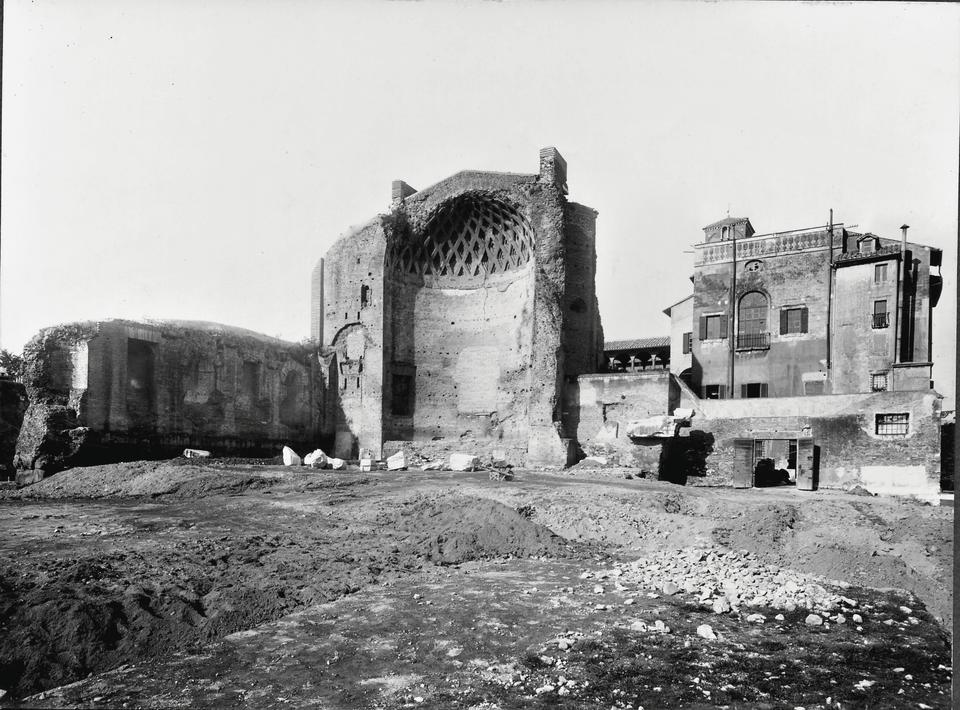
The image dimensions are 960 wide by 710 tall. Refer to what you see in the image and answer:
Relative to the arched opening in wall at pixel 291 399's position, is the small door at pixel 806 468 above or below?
below

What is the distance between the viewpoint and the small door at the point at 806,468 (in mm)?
18094

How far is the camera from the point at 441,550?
10219mm

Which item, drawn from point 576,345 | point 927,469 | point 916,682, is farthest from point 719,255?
point 916,682

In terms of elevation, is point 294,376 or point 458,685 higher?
point 294,376

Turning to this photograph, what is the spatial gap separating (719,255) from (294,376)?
19741 millimetres

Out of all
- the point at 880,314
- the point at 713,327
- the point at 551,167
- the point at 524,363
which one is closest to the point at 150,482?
the point at 524,363

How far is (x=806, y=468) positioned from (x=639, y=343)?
1798 cm

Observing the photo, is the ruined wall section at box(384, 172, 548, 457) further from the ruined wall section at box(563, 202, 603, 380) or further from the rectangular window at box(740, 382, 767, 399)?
the rectangular window at box(740, 382, 767, 399)

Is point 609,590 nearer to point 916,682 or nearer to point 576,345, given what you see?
point 916,682

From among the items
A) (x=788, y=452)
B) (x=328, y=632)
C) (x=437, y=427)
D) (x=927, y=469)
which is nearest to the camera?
(x=328, y=632)

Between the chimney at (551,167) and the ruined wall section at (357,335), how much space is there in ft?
23.9

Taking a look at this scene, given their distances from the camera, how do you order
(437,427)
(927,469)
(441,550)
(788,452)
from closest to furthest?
(441,550) < (927,469) < (788,452) < (437,427)

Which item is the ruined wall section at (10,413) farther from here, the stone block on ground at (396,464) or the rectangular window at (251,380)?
the stone block on ground at (396,464)

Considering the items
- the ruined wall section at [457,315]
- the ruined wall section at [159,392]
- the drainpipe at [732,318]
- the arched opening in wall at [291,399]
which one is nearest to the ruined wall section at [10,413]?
the ruined wall section at [159,392]
